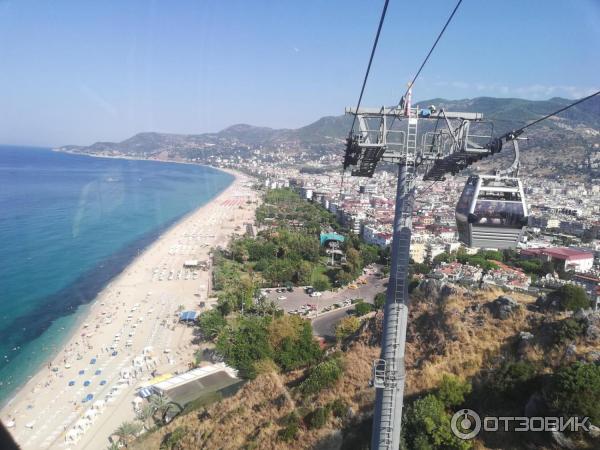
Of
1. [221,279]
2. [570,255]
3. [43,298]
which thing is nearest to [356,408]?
[221,279]

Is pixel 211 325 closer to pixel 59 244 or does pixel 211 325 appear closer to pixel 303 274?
pixel 303 274

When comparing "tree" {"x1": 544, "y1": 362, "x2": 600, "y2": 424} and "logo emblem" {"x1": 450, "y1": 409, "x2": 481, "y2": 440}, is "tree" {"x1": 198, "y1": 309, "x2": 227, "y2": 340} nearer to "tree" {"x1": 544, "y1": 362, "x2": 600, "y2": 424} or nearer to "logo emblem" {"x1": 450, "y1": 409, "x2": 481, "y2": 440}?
"logo emblem" {"x1": 450, "y1": 409, "x2": 481, "y2": 440}

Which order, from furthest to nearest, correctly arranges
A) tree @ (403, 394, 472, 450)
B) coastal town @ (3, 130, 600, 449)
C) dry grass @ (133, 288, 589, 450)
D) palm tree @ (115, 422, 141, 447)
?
coastal town @ (3, 130, 600, 449)
palm tree @ (115, 422, 141, 447)
dry grass @ (133, 288, 589, 450)
tree @ (403, 394, 472, 450)

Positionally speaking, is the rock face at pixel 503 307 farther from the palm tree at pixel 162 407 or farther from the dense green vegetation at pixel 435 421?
the palm tree at pixel 162 407

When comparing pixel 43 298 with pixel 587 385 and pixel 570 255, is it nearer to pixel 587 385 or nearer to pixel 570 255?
pixel 587 385

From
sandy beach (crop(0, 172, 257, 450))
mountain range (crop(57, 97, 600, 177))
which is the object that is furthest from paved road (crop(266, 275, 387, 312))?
mountain range (crop(57, 97, 600, 177))

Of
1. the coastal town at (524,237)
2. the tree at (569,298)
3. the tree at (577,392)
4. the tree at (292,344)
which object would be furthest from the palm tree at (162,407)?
the tree at (569,298)
